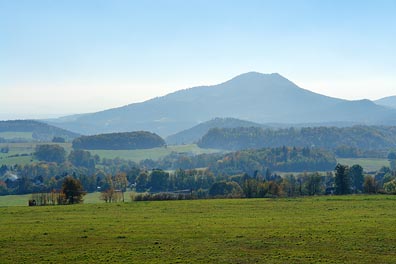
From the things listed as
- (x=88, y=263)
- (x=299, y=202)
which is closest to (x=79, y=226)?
(x=88, y=263)

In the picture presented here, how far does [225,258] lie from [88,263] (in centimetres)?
831

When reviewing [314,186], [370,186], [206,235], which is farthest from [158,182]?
[206,235]

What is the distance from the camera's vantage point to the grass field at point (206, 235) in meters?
28.3

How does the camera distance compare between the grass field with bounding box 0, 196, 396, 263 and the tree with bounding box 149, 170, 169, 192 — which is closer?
the grass field with bounding box 0, 196, 396, 263

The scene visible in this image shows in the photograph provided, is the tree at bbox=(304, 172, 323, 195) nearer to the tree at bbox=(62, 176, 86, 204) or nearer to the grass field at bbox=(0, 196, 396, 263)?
the grass field at bbox=(0, 196, 396, 263)

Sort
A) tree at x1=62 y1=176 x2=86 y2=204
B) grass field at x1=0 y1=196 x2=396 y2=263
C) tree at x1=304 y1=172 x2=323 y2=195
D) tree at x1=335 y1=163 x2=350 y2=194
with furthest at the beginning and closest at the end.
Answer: tree at x1=304 y1=172 x2=323 y2=195
tree at x1=335 y1=163 x2=350 y2=194
tree at x1=62 y1=176 x2=86 y2=204
grass field at x1=0 y1=196 x2=396 y2=263

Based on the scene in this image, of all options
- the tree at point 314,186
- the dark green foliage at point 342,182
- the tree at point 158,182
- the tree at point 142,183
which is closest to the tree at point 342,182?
the dark green foliage at point 342,182

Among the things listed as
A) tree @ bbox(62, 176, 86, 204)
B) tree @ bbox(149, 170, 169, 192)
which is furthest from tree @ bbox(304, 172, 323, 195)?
tree @ bbox(149, 170, 169, 192)

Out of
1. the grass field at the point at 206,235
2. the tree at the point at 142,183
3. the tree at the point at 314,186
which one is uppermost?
the grass field at the point at 206,235

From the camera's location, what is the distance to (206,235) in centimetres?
3475

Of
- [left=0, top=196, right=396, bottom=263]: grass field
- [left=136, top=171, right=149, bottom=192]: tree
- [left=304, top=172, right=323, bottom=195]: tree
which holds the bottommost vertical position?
[left=136, top=171, right=149, bottom=192]: tree

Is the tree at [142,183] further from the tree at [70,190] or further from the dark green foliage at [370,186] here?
the dark green foliage at [370,186]

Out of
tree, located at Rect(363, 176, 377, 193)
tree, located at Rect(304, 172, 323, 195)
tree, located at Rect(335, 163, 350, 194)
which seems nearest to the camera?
tree, located at Rect(363, 176, 377, 193)

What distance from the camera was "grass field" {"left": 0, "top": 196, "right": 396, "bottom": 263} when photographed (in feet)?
92.9
